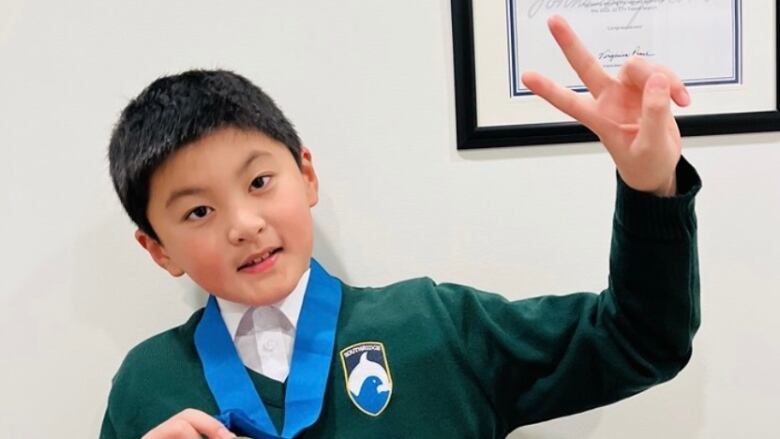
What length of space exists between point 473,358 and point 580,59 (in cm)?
31

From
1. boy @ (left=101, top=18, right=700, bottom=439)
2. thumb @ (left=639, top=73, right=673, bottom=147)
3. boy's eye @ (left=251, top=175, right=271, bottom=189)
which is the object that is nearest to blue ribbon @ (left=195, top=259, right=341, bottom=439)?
boy @ (left=101, top=18, right=700, bottom=439)

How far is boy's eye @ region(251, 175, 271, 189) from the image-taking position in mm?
818

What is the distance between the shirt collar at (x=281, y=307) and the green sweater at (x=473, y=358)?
0.16ft

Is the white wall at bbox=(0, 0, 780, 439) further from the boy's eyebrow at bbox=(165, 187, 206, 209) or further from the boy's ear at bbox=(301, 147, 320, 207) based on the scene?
the boy's eyebrow at bbox=(165, 187, 206, 209)

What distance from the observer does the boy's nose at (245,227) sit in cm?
79

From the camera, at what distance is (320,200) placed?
999mm

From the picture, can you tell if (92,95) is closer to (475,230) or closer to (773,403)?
(475,230)

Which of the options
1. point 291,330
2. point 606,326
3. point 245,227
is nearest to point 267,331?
point 291,330

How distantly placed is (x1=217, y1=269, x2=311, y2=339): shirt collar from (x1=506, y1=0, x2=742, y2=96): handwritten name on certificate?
13.9 inches

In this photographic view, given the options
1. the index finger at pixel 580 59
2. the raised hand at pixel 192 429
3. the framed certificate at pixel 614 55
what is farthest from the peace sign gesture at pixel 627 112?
the raised hand at pixel 192 429

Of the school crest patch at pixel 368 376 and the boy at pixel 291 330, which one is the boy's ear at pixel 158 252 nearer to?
the boy at pixel 291 330

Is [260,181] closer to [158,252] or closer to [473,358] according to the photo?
[158,252]

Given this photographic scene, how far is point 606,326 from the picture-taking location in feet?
2.49

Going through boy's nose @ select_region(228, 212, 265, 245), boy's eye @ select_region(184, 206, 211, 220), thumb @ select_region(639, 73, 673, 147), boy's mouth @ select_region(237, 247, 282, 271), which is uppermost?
thumb @ select_region(639, 73, 673, 147)
